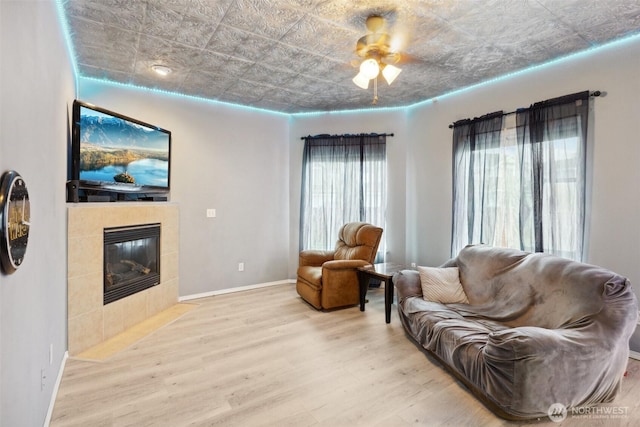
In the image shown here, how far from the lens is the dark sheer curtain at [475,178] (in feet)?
11.7

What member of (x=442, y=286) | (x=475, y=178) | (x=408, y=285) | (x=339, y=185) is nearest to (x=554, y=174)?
(x=475, y=178)

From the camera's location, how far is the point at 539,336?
5.81ft

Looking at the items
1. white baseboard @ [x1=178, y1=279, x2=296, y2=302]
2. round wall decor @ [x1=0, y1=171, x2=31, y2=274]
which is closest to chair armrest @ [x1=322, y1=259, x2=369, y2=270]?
white baseboard @ [x1=178, y1=279, x2=296, y2=302]

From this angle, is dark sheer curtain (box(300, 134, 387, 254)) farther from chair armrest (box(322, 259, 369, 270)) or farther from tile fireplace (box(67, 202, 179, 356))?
tile fireplace (box(67, 202, 179, 356))

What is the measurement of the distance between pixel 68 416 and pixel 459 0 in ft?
12.1

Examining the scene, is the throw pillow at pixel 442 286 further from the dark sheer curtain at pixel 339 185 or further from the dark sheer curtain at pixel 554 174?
the dark sheer curtain at pixel 339 185

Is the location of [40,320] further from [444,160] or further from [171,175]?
[444,160]

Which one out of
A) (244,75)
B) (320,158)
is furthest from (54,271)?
(320,158)

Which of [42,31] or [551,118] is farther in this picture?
[551,118]

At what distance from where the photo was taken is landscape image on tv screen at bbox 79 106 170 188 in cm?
285

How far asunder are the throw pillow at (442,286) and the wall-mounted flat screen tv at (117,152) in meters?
3.25

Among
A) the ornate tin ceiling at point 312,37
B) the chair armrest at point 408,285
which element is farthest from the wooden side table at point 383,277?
the ornate tin ceiling at point 312,37

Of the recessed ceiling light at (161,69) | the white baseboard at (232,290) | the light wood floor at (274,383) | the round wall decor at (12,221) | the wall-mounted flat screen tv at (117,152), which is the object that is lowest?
the light wood floor at (274,383)

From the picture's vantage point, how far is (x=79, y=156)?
2.76 m
